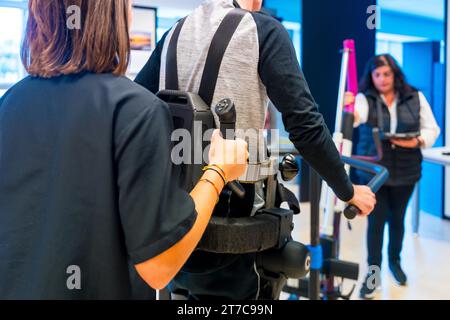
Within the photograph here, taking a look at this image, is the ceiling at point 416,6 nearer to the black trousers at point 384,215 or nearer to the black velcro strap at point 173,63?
the black trousers at point 384,215

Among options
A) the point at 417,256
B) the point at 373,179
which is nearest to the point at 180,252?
the point at 373,179

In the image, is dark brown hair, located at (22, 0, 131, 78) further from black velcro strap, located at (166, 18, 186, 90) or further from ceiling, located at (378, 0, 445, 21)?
ceiling, located at (378, 0, 445, 21)

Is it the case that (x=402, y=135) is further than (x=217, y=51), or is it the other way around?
(x=402, y=135)

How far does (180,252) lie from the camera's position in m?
0.83

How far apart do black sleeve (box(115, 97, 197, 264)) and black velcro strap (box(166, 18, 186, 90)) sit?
1.51ft

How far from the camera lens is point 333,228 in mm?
2340

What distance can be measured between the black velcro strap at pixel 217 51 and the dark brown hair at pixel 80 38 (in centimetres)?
34

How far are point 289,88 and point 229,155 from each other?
31 centimetres

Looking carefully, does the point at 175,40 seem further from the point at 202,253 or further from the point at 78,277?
the point at 78,277

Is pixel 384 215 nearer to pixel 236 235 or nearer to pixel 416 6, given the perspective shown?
pixel 236 235

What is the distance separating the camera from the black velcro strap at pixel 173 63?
1.25 m

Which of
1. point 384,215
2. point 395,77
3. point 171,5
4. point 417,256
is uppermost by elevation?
point 171,5

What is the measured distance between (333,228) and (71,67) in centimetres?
180
